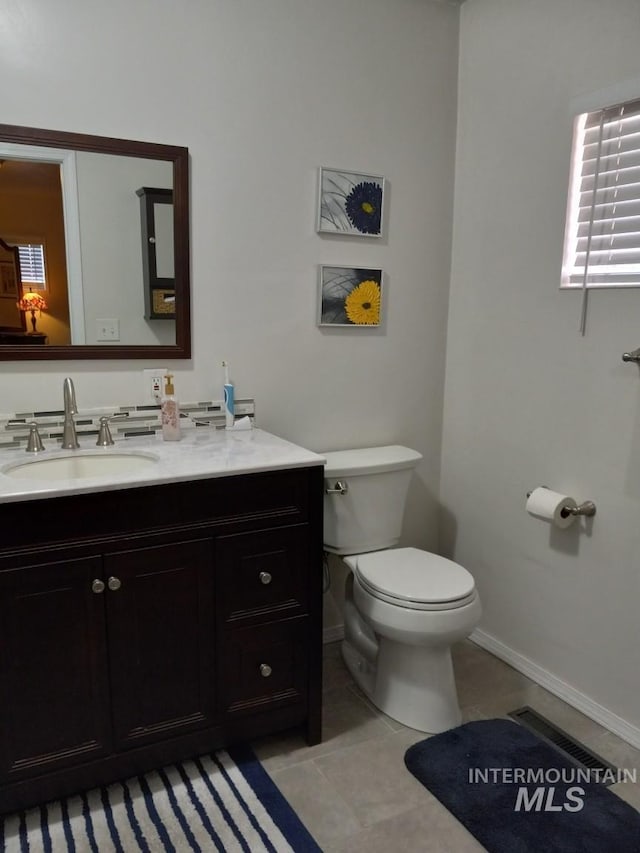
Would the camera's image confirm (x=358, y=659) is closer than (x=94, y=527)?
No

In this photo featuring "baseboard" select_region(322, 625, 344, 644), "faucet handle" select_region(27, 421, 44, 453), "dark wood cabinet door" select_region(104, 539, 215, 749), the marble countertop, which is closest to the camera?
the marble countertop

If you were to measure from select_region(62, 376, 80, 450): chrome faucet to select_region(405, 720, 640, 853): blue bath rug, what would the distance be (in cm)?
139

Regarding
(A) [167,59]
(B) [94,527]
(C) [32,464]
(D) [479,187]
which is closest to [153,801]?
(B) [94,527]

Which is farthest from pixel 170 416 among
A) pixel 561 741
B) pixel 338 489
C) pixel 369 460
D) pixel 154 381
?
pixel 561 741

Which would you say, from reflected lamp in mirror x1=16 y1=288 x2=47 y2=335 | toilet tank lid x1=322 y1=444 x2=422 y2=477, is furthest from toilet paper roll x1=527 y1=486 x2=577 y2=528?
reflected lamp in mirror x1=16 y1=288 x2=47 y2=335

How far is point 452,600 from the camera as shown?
1875mm

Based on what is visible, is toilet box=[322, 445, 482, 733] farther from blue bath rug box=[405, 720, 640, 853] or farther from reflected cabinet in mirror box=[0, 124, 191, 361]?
reflected cabinet in mirror box=[0, 124, 191, 361]

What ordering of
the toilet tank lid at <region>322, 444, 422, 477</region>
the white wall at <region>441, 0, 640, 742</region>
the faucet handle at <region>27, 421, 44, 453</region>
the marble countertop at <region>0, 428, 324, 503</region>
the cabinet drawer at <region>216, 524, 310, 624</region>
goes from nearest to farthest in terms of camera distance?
1. the marble countertop at <region>0, 428, 324, 503</region>
2. the cabinet drawer at <region>216, 524, 310, 624</region>
3. the faucet handle at <region>27, 421, 44, 453</region>
4. the white wall at <region>441, 0, 640, 742</region>
5. the toilet tank lid at <region>322, 444, 422, 477</region>

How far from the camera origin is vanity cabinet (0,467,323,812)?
150 cm

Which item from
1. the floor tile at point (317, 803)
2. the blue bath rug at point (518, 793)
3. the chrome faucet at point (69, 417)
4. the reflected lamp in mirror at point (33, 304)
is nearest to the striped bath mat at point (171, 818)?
the floor tile at point (317, 803)

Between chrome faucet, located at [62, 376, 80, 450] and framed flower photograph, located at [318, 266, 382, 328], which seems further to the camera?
framed flower photograph, located at [318, 266, 382, 328]

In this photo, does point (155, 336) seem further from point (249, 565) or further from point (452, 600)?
point (452, 600)

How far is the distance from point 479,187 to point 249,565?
1.68 meters

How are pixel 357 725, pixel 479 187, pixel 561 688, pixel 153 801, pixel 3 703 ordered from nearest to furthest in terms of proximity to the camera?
pixel 3 703 → pixel 153 801 → pixel 357 725 → pixel 561 688 → pixel 479 187
